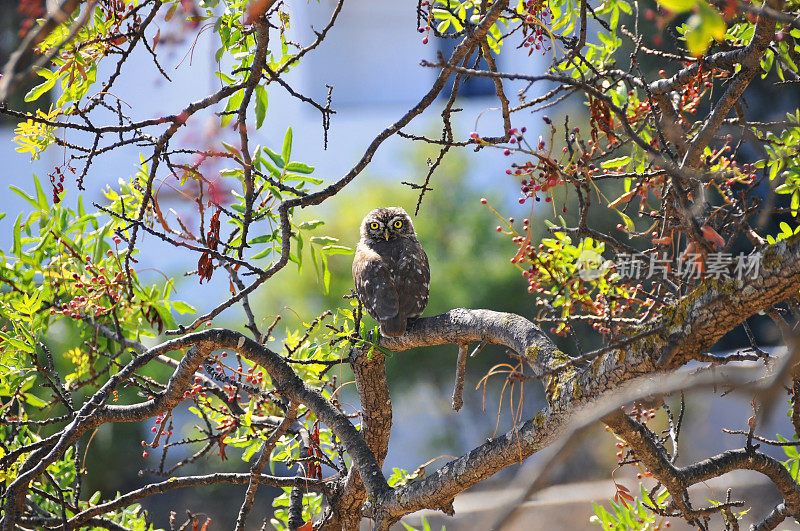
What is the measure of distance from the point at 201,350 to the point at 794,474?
4.48ft

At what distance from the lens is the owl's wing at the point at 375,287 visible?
174 centimetres

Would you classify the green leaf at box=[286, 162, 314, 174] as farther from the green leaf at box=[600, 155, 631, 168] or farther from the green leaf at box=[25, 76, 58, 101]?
the green leaf at box=[600, 155, 631, 168]

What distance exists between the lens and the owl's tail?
170cm

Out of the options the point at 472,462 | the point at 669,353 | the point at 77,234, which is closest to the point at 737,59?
the point at 669,353

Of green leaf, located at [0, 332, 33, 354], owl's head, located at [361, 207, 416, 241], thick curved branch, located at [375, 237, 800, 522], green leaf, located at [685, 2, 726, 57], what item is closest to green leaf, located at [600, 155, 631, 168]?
thick curved branch, located at [375, 237, 800, 522]

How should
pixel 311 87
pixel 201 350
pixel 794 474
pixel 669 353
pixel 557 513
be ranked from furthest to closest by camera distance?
pixel 311 87
pixel 557 513
pixel 794 474
pixel 201 350
pixel 669 353

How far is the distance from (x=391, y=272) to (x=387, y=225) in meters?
0.26

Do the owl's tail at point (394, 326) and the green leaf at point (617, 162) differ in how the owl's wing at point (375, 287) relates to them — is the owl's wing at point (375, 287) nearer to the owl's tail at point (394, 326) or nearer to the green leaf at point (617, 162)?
the owl's tail at point (394, 326)

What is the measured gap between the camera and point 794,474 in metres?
1.59

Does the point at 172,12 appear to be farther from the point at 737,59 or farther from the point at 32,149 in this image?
the point at 737,59

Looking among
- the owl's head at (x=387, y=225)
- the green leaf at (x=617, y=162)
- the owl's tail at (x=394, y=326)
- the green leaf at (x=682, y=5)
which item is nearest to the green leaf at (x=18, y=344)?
the owl's tail at (x=394, y=326)

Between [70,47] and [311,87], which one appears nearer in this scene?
[70,47]

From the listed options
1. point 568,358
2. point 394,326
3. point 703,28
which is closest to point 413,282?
point 394,326

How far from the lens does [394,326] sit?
67.1 inches
